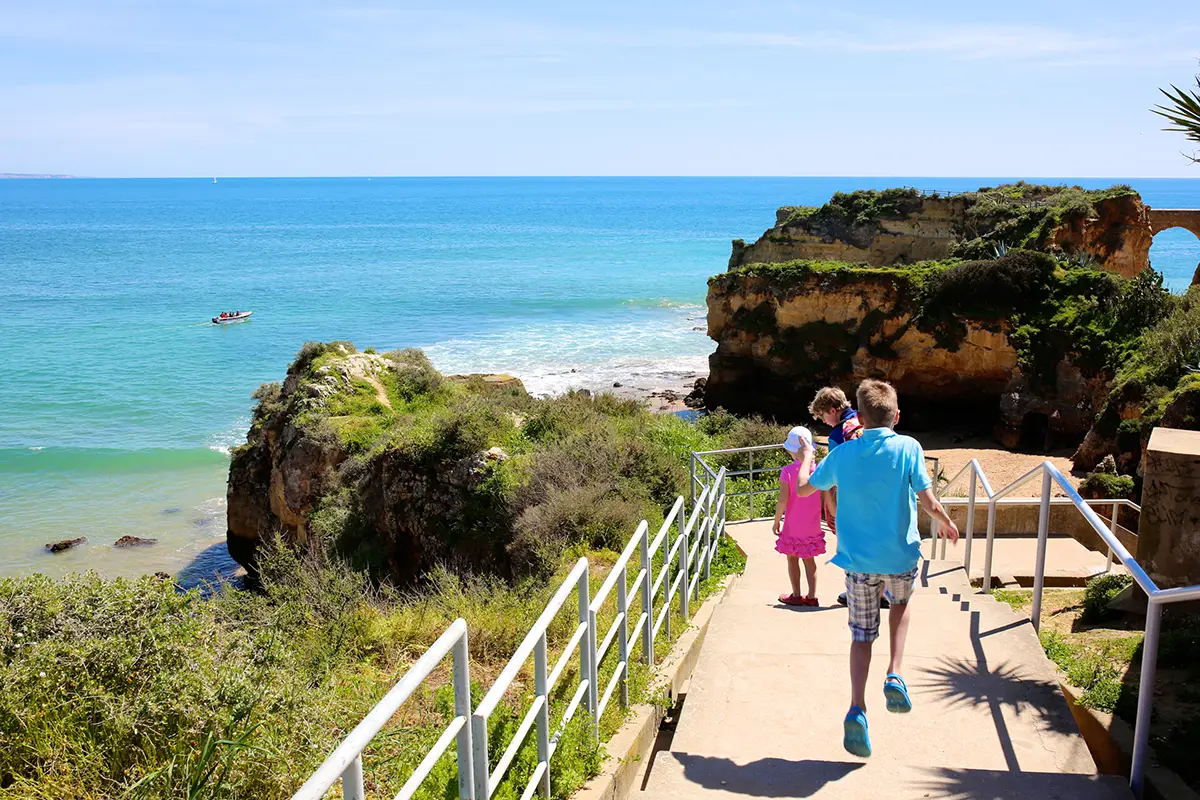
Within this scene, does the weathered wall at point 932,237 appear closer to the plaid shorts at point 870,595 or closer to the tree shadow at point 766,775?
the plaid shorts at point 870,595

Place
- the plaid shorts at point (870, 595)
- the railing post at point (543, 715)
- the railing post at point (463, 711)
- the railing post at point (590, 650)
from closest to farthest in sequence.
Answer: the railing post at point (463, 711), the railing post at point (543, 715), the railing post at point (590, 650), the plaid shorts at point (870, 595)

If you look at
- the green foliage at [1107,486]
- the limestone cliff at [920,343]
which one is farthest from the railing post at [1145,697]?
the limestone cliff at [920,343]

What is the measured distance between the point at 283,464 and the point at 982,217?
35.1 meters

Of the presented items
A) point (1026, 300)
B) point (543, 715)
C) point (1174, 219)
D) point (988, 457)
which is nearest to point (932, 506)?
point (543, 715)

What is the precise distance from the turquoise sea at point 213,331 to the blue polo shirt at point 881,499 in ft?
75.5

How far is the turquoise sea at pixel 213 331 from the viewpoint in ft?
98.9

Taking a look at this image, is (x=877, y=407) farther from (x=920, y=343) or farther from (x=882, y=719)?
(x=920, y=343)

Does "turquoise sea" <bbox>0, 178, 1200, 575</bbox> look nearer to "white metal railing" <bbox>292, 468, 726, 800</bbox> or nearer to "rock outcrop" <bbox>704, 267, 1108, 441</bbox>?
"rock outcrop" <bbox>704, 267, 1108, 441</bbox>

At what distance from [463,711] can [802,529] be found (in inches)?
179

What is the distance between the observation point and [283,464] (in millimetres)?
19969

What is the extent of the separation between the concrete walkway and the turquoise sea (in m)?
21.7

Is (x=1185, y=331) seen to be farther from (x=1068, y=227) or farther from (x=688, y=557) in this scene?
(x=688, y=557)

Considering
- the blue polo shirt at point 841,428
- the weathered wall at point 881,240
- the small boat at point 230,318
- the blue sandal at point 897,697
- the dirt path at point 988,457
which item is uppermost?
the weathered wall at point 881,240

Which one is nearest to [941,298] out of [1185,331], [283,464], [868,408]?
[1185,331]
